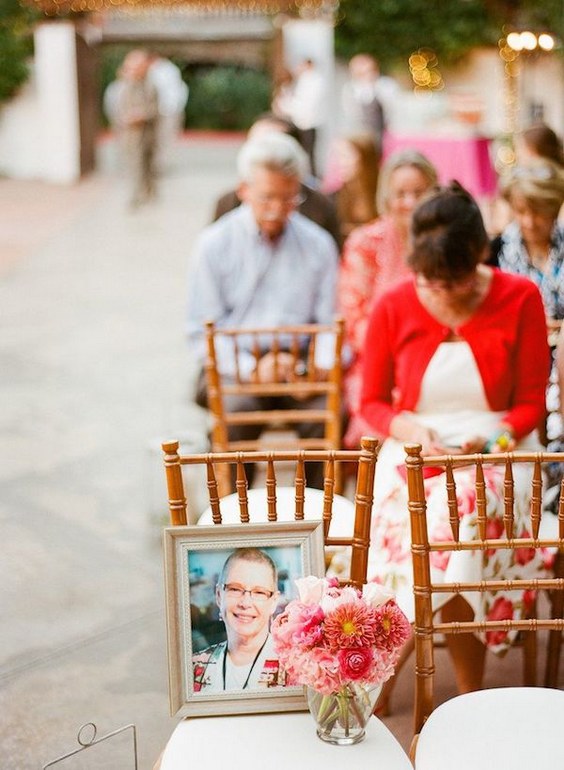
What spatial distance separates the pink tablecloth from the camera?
34.8ft

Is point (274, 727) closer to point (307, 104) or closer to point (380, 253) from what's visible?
point (380, 253)

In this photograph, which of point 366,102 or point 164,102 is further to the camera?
point 164,102

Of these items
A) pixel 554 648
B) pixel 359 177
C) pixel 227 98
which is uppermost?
pixel 227 98

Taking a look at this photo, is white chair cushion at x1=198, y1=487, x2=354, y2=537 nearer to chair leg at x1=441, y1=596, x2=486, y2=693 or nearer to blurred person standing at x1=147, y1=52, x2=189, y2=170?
Answer: chair leg at x1=441, y1=596, x2=486, y2=693

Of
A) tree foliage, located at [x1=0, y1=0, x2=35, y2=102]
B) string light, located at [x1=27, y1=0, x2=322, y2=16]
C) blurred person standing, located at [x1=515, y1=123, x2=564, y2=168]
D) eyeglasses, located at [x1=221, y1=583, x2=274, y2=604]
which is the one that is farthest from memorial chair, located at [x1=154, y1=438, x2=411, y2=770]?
string light, located at [x1=27, y1=0, x2=322, y2=16]

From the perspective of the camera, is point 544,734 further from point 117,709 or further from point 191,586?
point 117,709

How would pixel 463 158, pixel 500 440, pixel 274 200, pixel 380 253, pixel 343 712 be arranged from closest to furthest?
1. pixel 343 712
2. pixel 500 440
3. pixel 274 200
4. pixel 380 253
5. pixel 463 158

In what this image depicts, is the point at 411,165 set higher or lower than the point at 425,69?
lower

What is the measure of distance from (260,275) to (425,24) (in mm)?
13653

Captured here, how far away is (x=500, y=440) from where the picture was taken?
2.92 metres

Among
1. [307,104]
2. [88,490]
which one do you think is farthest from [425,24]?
[88,490]

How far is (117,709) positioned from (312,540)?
4.16 ft

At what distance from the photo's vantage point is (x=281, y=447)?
13.9ft

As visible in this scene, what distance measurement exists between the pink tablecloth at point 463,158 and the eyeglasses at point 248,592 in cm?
880
